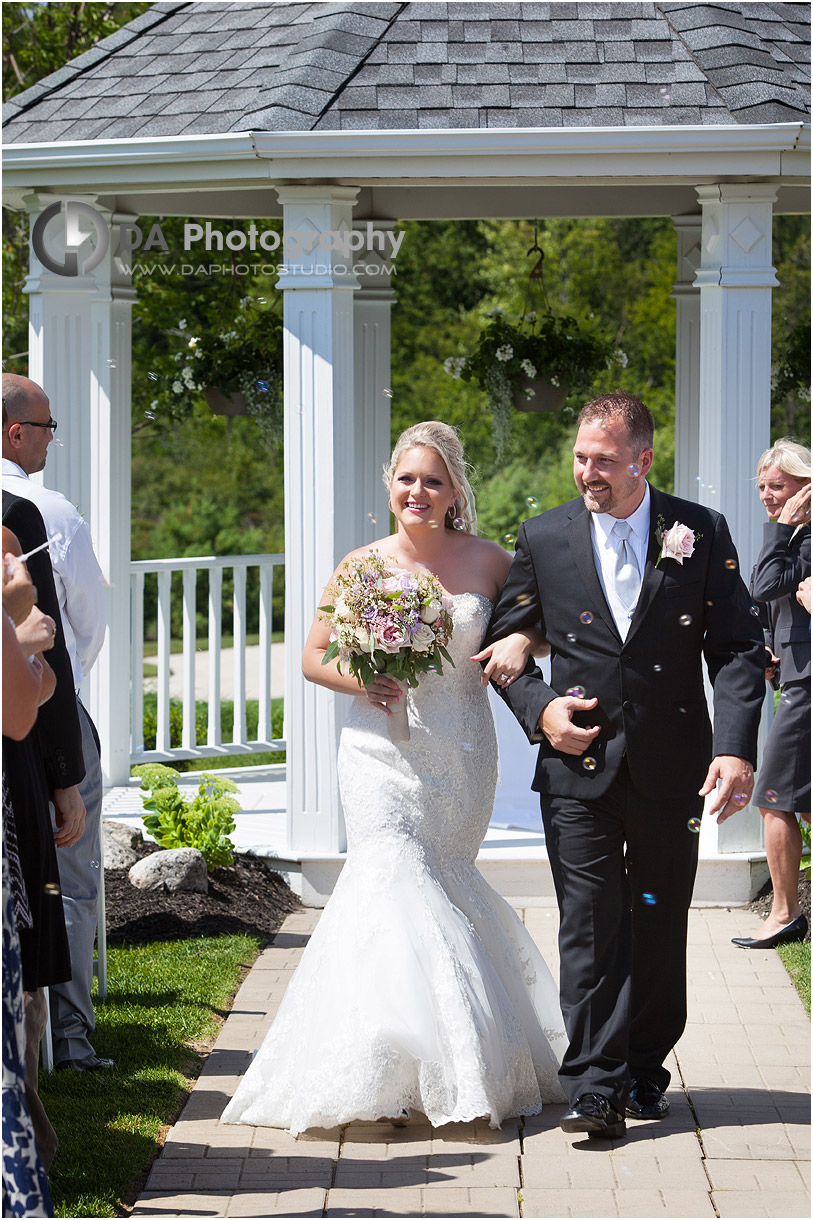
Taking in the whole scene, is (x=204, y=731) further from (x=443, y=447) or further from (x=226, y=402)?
(x=443, y=447)

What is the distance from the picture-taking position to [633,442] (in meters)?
4.31

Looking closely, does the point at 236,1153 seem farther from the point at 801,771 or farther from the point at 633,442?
the point at 801,771

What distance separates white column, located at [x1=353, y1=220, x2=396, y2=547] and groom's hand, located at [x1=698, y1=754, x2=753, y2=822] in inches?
187

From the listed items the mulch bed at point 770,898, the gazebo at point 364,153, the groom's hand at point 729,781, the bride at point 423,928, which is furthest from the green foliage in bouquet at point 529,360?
the groom's hand at point 729,781

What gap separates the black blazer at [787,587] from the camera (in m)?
6.15

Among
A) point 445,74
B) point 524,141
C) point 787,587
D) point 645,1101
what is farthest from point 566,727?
point 445,74

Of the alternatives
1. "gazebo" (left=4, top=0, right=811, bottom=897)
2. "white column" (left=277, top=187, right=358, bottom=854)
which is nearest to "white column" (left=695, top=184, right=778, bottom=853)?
"gazebo" (left=4, top=0, right=811, bottom=897)

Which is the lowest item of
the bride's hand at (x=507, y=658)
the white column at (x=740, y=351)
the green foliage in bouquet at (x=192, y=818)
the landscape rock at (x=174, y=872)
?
the landscape rock at (x=174, y=872)

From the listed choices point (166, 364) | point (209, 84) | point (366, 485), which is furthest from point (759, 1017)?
point (166, 364)

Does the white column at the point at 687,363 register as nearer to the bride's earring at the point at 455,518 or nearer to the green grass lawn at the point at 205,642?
the bride's earring at the point at 455,518

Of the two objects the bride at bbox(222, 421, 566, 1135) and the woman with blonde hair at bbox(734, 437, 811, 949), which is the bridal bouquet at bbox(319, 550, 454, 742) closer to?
the bride at bbox(222, 421, 566, 1135)

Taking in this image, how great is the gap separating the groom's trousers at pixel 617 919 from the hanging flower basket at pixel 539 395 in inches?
227

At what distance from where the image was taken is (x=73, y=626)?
4.79 m

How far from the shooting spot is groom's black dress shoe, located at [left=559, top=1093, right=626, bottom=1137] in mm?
4234
